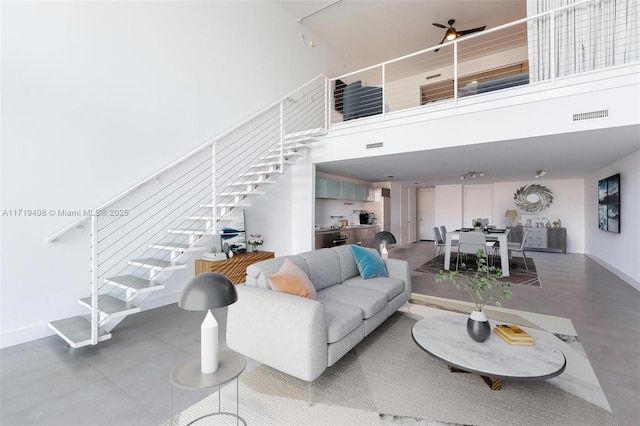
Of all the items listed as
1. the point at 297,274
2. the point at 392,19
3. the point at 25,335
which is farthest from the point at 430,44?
the point at 25,335

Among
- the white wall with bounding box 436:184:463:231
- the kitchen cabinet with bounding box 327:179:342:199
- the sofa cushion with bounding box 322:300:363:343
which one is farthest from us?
the white wall with bounding box 436:184:463:231

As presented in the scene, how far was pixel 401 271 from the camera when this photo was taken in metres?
3.78

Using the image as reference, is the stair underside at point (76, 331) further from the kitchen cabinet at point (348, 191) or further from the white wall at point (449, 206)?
the white wall at point (449, 206)

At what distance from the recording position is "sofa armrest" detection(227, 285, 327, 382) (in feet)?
6.60

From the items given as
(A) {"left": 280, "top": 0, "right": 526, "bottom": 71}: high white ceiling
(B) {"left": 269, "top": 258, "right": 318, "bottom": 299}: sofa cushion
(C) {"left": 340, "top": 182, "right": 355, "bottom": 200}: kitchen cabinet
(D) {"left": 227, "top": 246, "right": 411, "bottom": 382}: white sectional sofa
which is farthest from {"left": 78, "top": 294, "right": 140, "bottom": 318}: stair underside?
(A) {"left": 280, "top": 0, "right": 526, "bottom": 71}: high white ceiling

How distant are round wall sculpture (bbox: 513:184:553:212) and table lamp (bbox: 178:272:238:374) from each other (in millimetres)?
11018

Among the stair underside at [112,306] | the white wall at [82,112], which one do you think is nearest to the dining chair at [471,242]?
the white wall at [82,112]

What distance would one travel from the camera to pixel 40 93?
311 cm

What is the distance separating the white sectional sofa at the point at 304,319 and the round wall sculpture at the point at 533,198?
882 centimetres

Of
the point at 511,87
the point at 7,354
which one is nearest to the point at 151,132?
the point at 7,354

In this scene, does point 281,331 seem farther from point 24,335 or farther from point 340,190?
point 340,190

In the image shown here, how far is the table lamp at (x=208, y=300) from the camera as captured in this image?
1.45 m

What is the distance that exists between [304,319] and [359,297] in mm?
1071

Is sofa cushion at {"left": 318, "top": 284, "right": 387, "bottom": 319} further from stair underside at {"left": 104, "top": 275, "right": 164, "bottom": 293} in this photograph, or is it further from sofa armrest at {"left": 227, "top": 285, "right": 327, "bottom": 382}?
stair underside at {"left": 104, "top": 275, "right": 164, "bottom": 293}
